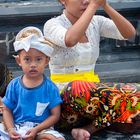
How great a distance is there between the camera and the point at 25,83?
8.89 feet

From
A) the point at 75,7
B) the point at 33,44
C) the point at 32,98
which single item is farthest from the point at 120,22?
the point at 32,98

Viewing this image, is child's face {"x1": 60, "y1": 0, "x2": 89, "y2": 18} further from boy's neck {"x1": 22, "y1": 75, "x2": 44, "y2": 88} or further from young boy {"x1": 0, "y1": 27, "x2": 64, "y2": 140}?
boy's neck {"x1": 22, "y1": 75, "x2": 44, "y2": 88}

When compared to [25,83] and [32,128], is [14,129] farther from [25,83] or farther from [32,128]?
[25,83]

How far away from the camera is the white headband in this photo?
8.46ft

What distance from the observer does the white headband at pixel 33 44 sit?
2.58m

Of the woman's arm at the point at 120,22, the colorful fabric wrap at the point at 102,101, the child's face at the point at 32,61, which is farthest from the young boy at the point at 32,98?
the woman's arm at the point at 120,22

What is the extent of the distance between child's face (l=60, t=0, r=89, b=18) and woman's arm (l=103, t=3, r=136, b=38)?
0.13m

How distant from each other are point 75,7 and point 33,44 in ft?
1.41

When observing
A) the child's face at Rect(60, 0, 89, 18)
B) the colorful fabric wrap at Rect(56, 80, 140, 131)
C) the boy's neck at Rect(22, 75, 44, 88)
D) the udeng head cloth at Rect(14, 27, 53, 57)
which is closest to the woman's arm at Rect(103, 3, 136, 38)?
the child's face at Rect(60, 0, 89, 18)

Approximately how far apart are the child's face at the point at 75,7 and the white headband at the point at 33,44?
354 mm

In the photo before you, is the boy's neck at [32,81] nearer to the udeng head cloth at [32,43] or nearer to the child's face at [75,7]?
the udeng head cloth at [32,43]

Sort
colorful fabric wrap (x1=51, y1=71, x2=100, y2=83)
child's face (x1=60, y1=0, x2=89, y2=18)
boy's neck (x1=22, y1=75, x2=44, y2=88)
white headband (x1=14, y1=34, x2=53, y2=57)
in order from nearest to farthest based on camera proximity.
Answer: white headband (x1=14, y1=34, x2=53, y2=57) → boy's neck (x1=22, y1=75, x2=44, y2=88) → child's face (x1=60, y1=0, x2=89, y2=18) → colorful fabric wrap (x1=51, y1=71, x2=100, y2=83)

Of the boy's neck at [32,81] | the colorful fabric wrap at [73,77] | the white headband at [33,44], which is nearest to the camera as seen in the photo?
the white headband at [33,44]

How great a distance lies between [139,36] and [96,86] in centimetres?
183
